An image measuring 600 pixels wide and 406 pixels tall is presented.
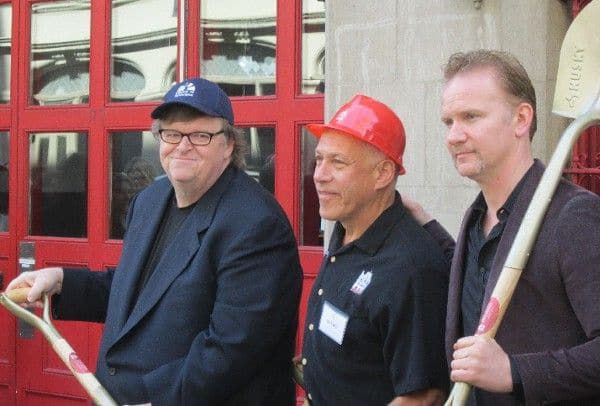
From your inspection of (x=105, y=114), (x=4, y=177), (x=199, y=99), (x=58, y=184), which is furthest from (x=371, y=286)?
(x=4, y=177)

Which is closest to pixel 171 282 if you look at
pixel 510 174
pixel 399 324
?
pixel 399 324

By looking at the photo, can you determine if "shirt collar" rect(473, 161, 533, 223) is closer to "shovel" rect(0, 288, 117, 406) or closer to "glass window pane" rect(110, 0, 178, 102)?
"shovel" rect(0, 288, 117, 406)

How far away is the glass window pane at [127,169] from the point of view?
18.1ft

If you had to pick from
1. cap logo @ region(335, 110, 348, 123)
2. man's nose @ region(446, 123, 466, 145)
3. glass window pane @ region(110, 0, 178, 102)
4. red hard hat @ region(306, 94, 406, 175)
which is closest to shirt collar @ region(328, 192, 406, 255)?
red hard hat @ region(306, 94, 406, 175)

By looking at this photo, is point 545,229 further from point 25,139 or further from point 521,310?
point 25,139

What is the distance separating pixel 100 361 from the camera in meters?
3.17

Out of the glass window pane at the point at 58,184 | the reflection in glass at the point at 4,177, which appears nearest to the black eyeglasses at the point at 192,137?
the glass window pane at the point at 58,184

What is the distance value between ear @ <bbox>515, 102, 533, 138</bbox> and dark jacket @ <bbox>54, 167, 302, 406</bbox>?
907 mm

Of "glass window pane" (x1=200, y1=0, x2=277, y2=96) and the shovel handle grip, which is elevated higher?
"glass window pane" (x1=200, y1=0, x2=277, y2=96)

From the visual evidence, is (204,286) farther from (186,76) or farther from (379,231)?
(186,76)

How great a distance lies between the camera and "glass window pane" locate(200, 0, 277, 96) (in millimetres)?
5090

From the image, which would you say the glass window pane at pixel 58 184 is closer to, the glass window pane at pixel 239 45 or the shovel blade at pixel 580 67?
the glass window pane at pixel 239 45

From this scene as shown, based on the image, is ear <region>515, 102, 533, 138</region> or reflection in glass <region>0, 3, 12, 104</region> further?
reflection in glass <region>0, 3, 12, 104</region>

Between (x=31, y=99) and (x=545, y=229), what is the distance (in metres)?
4.34
